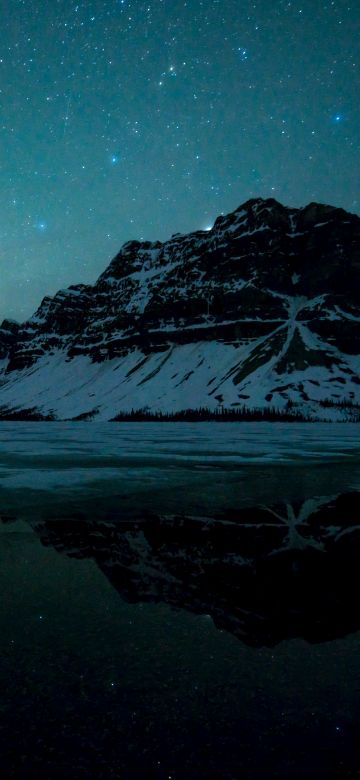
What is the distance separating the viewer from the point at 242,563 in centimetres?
634

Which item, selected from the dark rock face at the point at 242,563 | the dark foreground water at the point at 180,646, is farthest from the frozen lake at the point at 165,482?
the dark foreground water at the point at 180,646

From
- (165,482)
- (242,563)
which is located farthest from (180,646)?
(165,482)

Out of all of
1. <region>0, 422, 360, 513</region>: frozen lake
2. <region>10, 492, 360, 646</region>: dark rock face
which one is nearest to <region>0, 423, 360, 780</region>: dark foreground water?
<region>10, 492, 360, 646</region>: dark rock face

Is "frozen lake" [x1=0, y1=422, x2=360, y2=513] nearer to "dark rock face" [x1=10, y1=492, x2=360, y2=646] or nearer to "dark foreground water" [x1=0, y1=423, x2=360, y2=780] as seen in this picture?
"dark rock face" [x1=10, y1=492, x2=360, y2=646]

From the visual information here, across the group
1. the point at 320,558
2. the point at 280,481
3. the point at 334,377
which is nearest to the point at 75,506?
the point at 320,558

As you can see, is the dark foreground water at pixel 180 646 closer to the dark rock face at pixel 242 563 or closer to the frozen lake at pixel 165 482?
the dark rock face at pixel 242 563

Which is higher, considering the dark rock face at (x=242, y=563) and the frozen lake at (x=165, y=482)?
the dark rock face at (x=242, y=563)

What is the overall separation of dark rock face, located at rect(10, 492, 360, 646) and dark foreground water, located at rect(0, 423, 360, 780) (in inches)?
1.0

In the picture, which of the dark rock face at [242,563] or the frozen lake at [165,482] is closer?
the dark rock face at [242,563]

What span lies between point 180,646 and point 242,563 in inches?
96.8

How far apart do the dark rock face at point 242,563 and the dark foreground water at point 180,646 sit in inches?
1.0

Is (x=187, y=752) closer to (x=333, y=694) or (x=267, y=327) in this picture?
(x=333, y=694)

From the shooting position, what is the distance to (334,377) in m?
159

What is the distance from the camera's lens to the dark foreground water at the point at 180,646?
8.77 ft
